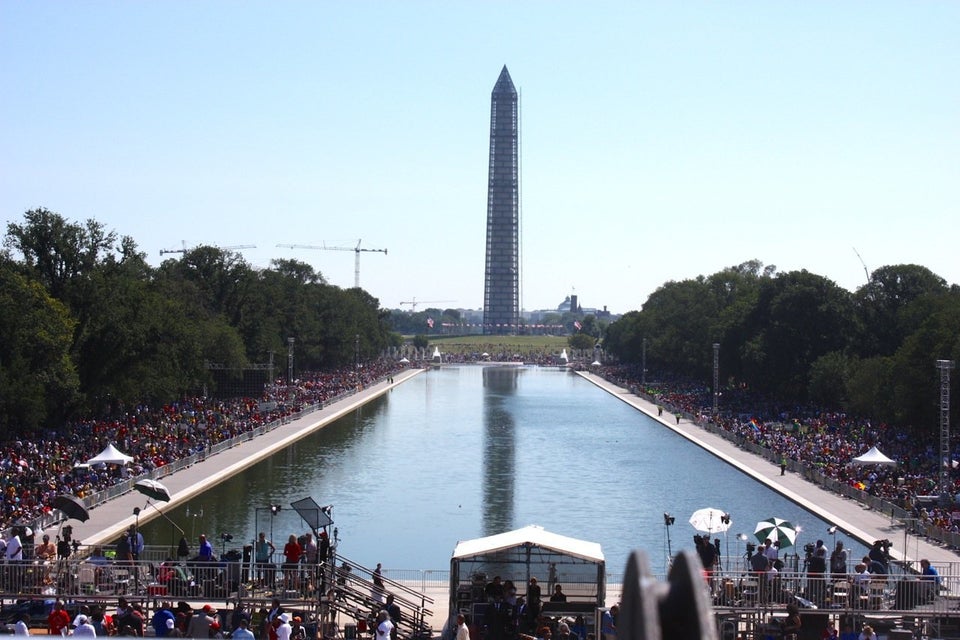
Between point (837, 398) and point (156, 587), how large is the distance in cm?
6176

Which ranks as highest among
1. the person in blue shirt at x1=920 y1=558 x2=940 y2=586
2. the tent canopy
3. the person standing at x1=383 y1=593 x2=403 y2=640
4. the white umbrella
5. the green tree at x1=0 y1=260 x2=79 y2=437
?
the green tree at x1=0 y1=260 x2=79 y2=437

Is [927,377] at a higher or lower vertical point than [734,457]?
higher

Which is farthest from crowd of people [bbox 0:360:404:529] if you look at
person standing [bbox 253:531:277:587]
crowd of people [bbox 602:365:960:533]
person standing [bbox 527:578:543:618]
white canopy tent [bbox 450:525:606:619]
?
crowd of people [bbox 602:365:960:533]

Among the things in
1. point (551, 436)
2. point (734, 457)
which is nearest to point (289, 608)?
point (734, 457)

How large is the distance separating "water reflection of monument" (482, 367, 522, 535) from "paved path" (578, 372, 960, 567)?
10.2 m

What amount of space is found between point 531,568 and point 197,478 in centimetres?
2717

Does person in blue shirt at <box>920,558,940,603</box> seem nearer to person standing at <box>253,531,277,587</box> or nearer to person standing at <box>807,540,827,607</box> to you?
person standing at <box>807,540,827,607</box>

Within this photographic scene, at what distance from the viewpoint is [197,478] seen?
152 ft

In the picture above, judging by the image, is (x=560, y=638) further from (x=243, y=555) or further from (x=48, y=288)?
(x=48, y=288)

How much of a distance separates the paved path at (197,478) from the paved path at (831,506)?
20.0 m

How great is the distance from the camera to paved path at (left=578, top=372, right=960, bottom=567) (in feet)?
108

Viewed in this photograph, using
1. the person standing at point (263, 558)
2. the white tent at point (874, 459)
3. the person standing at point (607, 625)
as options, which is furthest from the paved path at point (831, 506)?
the person standing at point (263, 558)

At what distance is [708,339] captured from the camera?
4459 inches

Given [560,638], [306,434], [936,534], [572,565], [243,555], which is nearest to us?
[560,638]
